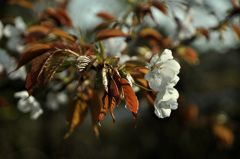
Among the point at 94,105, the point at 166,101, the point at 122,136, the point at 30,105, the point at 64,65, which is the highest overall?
the point at 64,65

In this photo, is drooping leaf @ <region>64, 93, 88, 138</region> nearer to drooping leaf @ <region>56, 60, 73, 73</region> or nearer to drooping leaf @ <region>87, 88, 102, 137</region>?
drooping leaf @ <region>87, 88, 102, 137</region>

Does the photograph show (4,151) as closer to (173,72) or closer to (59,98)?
(59,98)

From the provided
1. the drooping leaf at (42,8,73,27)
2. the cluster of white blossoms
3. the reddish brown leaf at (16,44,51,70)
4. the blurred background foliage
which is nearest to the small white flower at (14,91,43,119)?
the reddish brown leaf at (16,44,51,70)

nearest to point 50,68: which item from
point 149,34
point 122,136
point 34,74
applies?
point 34,74

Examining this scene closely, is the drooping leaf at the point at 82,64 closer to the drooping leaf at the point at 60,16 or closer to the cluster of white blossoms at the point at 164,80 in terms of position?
the cluster of white blossoms at the point at 164,80

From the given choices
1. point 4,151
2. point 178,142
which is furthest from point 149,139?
point 4,151

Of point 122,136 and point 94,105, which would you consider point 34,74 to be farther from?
point 122,136
